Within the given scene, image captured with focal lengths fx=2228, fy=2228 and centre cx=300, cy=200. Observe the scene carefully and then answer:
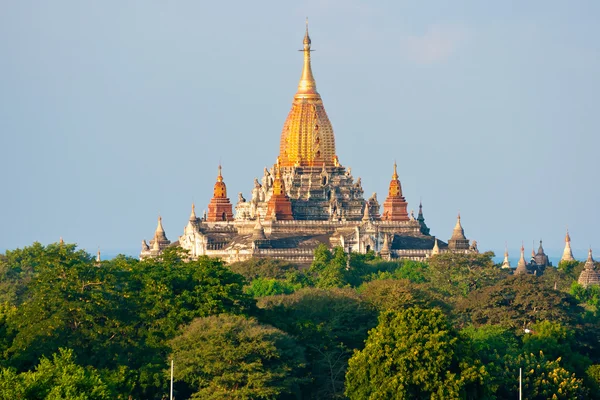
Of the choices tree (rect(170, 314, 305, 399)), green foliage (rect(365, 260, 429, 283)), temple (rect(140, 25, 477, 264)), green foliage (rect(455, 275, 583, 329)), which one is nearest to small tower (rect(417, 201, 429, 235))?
temple (rect(140, 25, 477, 264))

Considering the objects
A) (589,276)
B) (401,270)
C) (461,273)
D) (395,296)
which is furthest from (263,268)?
(395,296)

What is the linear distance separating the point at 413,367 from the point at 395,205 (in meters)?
68.3

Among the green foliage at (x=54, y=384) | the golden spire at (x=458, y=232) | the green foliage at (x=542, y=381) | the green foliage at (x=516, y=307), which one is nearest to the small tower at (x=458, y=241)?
the golden spire at (x=458, y=232)

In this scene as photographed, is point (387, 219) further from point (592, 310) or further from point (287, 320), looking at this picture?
point (287, 320)

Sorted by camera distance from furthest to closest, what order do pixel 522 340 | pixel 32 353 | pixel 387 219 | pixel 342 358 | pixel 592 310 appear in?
pixel 387 219
pixel 592 310
pixel 522 340
pixel 342 358
pixel 32 353

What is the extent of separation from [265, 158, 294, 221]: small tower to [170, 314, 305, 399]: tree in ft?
200

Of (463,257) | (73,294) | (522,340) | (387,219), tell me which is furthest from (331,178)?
(73,294)

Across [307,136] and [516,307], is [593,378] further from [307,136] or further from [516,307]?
[307,136]

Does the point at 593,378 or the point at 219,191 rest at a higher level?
the point at 219,191

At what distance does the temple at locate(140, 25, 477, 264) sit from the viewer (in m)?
119

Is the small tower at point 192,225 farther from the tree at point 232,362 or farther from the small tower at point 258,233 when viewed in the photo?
the tree at point 232,362

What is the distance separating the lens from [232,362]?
6125cm

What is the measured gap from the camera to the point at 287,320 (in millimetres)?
66750

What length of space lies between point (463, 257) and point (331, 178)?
3001cm
